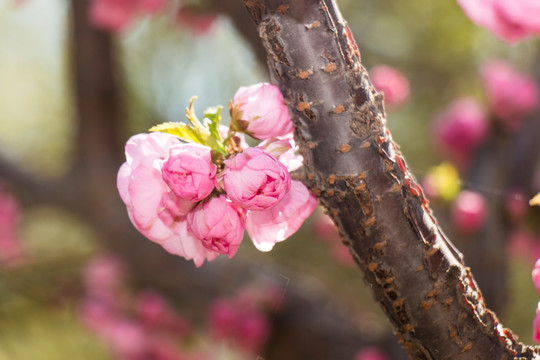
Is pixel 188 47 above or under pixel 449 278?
under

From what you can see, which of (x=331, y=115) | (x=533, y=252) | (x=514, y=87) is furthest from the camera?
(x=514, y=87)

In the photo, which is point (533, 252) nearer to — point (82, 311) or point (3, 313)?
point (82, 311)

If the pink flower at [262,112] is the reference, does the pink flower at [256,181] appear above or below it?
below

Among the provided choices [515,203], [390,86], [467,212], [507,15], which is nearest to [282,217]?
[507,15]

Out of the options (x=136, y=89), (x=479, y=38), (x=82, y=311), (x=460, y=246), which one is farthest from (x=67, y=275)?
(x=479, y=38)

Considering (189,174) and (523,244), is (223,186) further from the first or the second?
(523,244)

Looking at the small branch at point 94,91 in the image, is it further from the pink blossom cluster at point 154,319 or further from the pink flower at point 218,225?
the pink flower at point 218,225

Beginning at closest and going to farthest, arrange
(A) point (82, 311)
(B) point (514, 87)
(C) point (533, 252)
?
1. (C) point (533, 252)
2. (B) point (514, 87)
3. (A) point (82, 311)

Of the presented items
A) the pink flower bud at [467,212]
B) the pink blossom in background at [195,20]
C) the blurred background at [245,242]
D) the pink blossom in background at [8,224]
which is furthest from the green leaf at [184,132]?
the pink blossom in background at [8,224]

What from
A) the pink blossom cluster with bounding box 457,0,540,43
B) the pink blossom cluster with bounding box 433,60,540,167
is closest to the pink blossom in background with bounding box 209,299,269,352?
the pink blossom cluster with bounding box 433,60,540,167
